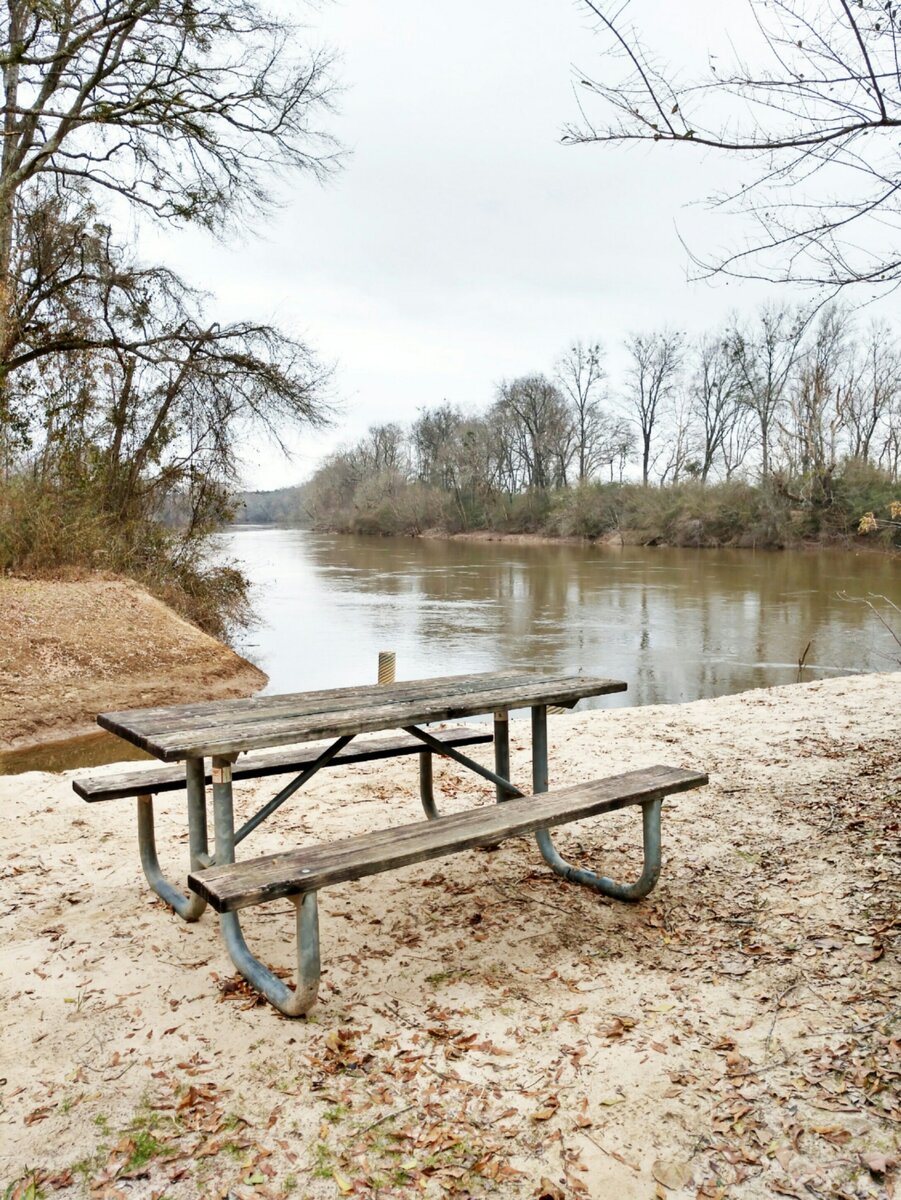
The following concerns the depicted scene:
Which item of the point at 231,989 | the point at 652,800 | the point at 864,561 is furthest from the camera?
the point at 864,561

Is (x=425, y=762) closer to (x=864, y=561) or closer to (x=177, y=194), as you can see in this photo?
(x=177, y=194)

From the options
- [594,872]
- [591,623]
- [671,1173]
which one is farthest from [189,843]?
[591,623]

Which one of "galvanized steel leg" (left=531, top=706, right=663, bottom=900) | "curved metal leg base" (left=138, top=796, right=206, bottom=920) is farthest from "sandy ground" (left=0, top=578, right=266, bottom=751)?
"galvanized steel leg" (left=531, top=706, right=663, bottom=900)

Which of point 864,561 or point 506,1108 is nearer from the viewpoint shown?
point 506,1108

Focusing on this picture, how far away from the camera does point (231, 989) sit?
9.23 feet

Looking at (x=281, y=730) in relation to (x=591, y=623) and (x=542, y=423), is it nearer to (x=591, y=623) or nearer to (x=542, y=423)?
(x=591, y=623)

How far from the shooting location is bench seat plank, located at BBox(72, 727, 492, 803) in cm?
339

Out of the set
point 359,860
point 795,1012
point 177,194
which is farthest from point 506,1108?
point 177,194

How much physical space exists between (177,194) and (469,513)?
45875 mm

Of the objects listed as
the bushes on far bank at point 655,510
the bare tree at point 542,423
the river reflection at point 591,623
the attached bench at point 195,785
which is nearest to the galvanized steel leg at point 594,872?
the attached bench at point 195,785

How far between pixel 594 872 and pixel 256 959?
151 centimetres

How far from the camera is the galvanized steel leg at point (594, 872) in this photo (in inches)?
134

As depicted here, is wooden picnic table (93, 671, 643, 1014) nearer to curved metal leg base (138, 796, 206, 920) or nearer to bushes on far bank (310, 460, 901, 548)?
curved metal leg base (138, 796, 206, 920)

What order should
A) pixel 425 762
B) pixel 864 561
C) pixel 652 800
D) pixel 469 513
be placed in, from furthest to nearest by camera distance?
1. pixel 469 513
2. pixel 864 561
3. pixel 425 762
4. pixel 652 800
